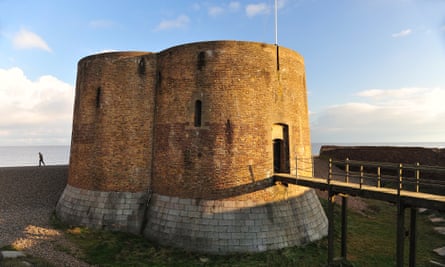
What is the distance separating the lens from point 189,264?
10180mm

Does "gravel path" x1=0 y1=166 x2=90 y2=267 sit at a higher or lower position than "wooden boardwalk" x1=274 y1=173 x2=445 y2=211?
lower

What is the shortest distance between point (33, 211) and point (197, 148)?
1010 centimetres

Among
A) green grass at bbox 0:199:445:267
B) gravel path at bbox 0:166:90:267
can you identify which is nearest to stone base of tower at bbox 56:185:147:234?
green grass at bbox 0:199:445:267

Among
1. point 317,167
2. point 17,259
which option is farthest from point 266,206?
point 317,167

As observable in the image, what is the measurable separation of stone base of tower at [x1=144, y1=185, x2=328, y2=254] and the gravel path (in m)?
3.52

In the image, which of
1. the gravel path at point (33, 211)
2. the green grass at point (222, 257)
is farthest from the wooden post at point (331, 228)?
the gravel path at point (33, 211)

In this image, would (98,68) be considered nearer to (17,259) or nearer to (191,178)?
(191,178)

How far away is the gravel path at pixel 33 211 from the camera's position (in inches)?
412

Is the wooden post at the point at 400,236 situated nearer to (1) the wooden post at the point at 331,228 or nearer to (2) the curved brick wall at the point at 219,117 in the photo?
(1) the wooden post at the point at 331,228

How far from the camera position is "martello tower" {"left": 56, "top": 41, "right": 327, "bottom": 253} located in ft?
38.5

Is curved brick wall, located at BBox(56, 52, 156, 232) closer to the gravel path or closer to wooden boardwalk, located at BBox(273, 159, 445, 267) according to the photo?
the gravel path

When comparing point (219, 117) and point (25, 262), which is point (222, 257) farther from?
point (25, 262)

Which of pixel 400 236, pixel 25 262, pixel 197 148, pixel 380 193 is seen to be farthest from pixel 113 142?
pixel 400 236

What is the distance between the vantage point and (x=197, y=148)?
1224 centimetres
